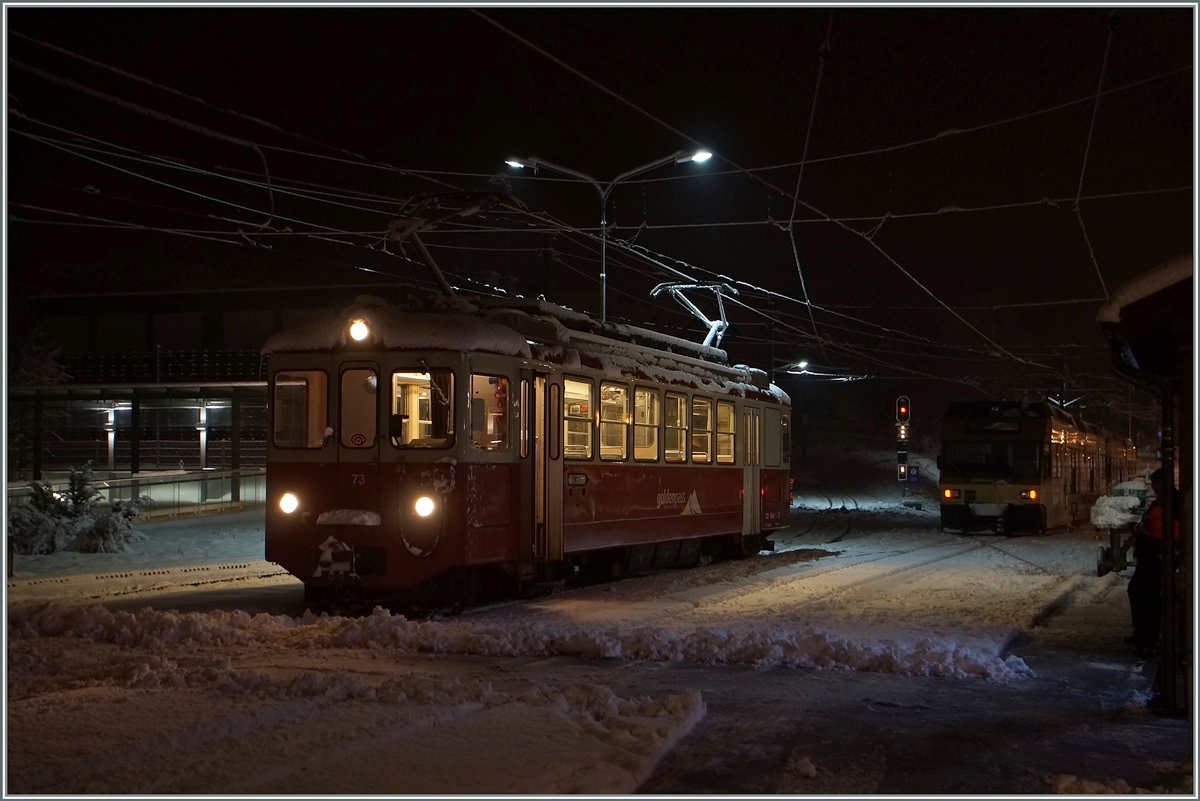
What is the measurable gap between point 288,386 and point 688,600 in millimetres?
5368

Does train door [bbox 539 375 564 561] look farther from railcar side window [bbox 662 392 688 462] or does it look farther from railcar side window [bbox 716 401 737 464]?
railcar side window [bbox 716 401 737 464]

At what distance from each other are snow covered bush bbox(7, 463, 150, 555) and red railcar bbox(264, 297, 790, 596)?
8.45 metres

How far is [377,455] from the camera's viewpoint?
41.7ft

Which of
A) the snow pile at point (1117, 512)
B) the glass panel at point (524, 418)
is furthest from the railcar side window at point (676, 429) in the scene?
the snow pile at point (1117, 512)

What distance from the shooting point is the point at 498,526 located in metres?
13.2

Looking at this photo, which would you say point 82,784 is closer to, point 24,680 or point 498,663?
point 24,680

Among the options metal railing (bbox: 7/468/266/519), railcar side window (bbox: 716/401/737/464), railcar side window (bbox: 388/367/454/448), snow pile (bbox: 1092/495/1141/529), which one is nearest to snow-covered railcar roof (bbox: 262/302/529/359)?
railcar side window (bbox: 388/367/454/448)

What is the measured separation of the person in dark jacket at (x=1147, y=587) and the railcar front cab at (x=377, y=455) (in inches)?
258

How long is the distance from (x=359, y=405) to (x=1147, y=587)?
26.6ft

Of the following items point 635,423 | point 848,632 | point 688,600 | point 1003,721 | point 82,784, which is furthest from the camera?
→ point 635,423

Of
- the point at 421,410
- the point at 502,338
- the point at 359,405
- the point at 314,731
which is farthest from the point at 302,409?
the point at 314,731

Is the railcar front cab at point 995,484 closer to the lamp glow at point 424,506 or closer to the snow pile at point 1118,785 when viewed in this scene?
the lamp glow at point 424,506

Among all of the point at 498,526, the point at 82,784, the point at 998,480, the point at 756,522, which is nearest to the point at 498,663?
the point at 498,526

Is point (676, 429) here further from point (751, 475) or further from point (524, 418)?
point (524, 418)
